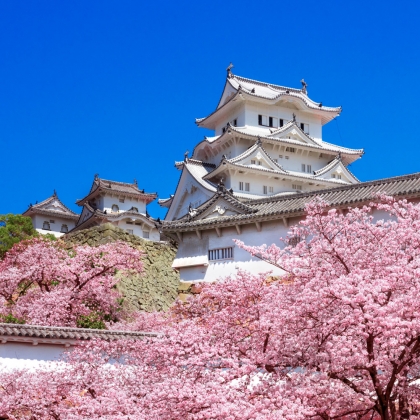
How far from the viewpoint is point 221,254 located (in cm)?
2420

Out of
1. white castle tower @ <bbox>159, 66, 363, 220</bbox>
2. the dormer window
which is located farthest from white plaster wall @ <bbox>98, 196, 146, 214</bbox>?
the dormer window

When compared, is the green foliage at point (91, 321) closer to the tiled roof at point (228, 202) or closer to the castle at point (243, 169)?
the castle at point (243, 169)

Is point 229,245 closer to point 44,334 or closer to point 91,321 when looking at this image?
point 91,321

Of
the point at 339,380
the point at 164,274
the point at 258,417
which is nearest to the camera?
the point at 258,417

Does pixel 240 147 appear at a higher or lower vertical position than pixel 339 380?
higher

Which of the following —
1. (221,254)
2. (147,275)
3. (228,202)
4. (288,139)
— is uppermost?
(288,139)

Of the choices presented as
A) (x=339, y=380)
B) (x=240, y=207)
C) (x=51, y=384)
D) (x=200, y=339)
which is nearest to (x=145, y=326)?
(x=240, y=207)

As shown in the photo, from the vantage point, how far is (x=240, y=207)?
24.6 meters

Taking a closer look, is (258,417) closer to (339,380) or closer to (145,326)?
(339,380)

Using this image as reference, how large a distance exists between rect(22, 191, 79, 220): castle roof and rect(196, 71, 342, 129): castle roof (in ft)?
69.4

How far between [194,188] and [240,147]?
152 inches

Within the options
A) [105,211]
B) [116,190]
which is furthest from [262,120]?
[116,190]

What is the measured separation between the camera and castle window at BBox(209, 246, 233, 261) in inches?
944

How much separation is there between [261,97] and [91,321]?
886 inches
